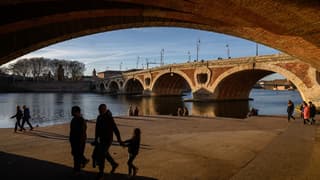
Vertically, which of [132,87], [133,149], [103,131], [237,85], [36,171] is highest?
[132,87]

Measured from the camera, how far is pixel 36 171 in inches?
285

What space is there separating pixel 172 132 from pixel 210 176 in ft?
22.3

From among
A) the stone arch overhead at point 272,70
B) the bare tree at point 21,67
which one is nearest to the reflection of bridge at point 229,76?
the stone arch overhead at point 272,70

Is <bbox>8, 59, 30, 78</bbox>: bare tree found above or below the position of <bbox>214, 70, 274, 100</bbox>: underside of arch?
above

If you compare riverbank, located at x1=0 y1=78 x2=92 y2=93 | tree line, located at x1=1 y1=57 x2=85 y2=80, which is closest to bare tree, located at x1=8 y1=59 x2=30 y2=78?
tree line, located at x1=1 y1=57 x2=85 y2=80

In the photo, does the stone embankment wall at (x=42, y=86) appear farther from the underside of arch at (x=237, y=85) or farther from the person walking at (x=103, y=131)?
the person walking at (x=103, y=131)

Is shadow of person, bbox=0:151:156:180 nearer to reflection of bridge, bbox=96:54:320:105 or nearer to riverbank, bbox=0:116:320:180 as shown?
riverbank, bbox=0:116:320:180

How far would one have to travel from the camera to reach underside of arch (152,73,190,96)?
77.6 m

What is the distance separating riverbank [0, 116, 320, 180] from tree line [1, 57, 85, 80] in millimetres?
127651

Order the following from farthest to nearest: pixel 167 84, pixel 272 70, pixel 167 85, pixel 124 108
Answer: pixel 167 85 → pixel 167 84 → pixel 124 108 → pixel 272 70

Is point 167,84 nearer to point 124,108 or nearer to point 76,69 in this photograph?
point 124,108

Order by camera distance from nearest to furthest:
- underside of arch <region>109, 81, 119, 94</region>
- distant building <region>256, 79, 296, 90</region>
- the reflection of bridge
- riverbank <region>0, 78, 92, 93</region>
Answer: the reflection of bridge
riverbank <region>0, 78, 92, 93</region>
underside of arch <region>109, 81, 119, 94</region>
distant building <region>256, 79, 296, 90</region>

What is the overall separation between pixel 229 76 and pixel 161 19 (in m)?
44.2

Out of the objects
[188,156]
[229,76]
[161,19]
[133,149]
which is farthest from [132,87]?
[133,149]
